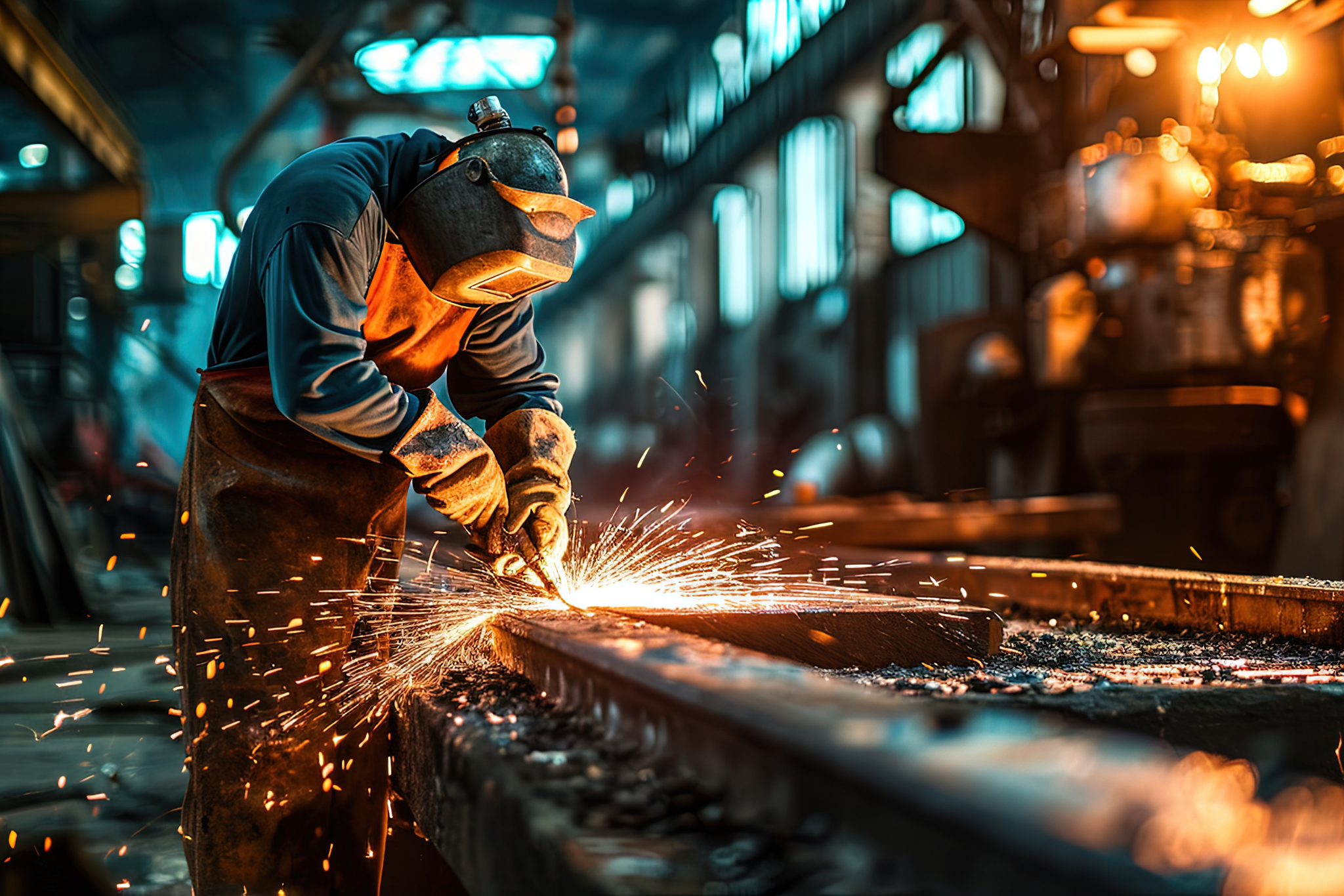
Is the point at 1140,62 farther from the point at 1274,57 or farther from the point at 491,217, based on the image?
the point at 491,217

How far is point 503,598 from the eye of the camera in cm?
204

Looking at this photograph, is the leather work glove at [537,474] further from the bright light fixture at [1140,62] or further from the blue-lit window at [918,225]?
the blue-lit window at [918,225]

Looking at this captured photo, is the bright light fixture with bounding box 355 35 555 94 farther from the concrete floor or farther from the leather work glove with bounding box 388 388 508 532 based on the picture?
the leather work glove with bounding box 388 388 508 532

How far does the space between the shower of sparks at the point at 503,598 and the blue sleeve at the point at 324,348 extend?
403 millimetres

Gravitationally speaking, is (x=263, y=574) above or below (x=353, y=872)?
above

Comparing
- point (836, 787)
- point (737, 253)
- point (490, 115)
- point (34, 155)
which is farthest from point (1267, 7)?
point (34, 155)

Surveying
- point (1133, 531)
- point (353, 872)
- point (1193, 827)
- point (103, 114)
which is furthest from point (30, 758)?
point (103, 114)

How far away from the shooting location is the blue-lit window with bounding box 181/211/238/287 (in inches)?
511

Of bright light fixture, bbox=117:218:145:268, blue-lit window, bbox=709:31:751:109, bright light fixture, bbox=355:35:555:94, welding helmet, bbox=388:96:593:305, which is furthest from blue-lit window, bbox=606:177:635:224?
welding helmet, bbox=388:96:593:305

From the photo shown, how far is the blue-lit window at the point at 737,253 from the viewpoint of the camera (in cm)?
1091

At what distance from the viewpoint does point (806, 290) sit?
380 inches

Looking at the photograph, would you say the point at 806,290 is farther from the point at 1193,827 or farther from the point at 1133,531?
the point at 1193,827

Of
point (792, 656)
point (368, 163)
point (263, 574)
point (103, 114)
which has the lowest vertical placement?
point (792, 656)

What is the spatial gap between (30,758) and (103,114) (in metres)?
7.03
